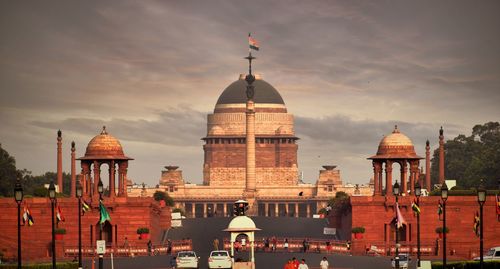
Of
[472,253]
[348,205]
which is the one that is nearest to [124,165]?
[348,205]

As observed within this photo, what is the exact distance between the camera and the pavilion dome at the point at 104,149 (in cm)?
15812

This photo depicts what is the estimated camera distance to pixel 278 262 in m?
121

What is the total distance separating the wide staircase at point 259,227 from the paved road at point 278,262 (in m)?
23.1

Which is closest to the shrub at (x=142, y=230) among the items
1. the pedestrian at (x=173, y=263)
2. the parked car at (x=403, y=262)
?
the pedestrian at (x=173, y=263)

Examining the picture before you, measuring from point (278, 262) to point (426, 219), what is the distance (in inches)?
1036

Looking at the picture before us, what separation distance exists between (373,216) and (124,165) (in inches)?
1044

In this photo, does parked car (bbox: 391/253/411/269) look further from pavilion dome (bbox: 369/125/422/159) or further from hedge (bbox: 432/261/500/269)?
pavilion dome (bbox: 369/125/422/159)

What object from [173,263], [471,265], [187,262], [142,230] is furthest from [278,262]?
[142,230]

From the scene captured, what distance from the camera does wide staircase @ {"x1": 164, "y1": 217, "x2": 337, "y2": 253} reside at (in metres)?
159

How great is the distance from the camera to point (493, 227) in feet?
461

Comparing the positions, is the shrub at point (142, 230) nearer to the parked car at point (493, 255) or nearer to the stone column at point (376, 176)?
the stone column at point (376, 176)

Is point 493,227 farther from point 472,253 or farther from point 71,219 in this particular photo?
point 71,219

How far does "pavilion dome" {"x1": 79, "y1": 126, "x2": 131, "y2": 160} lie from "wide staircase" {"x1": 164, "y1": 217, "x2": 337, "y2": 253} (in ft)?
30.2

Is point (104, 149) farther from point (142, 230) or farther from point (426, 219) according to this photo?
point (426, 219)
